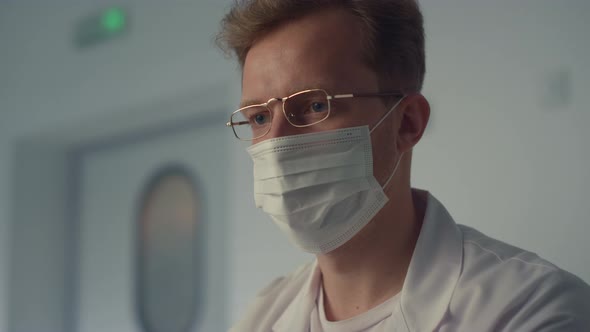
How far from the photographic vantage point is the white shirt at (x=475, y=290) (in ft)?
3.46

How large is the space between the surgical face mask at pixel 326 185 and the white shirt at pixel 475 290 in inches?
6.1

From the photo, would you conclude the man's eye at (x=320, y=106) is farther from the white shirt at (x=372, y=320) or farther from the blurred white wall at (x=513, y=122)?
the blurred white wall at (x=513, y=122)

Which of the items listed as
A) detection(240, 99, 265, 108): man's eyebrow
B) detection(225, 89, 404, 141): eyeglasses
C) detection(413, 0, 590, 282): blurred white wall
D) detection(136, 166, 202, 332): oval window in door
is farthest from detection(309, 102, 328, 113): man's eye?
detection(136, 166, 202, 332): oval window in door

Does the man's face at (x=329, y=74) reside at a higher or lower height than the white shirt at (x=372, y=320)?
higher

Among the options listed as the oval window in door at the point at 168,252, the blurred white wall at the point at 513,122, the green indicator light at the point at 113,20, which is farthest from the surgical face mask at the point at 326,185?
the green indicator light at the point at 113,20

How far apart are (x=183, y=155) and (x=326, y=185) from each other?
80.5 inches

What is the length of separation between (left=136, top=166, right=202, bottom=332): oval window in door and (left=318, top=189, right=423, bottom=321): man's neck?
1855 mm

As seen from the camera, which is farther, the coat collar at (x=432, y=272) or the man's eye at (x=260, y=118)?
the man's eye at (x=260, y=118)

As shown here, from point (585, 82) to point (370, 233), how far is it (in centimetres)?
73

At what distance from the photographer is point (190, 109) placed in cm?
299

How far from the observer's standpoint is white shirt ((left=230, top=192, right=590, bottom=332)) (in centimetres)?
105

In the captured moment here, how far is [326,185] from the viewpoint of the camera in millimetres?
1256

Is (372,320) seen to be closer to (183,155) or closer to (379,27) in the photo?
(379,27)

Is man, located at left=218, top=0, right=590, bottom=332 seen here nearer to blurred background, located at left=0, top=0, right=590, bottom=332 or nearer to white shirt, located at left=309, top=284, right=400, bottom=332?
white shirt, located at left=309, top=284, right=400, bottom=332
